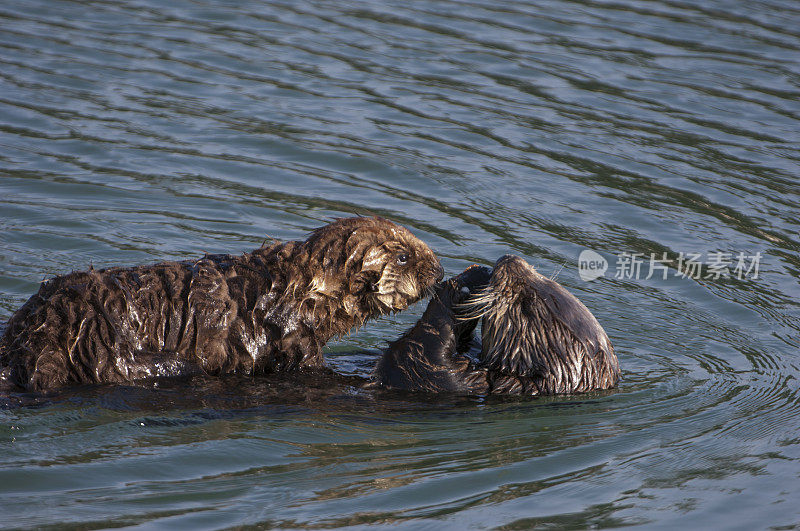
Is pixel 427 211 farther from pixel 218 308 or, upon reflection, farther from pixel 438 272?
pixel 218 308

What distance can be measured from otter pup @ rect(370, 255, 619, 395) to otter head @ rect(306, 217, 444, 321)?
157mm

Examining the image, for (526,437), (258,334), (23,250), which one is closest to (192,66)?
(23,250)

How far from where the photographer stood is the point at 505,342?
5.66 m

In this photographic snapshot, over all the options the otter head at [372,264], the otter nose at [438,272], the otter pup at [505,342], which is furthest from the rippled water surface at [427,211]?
the otter nose at [438,272]

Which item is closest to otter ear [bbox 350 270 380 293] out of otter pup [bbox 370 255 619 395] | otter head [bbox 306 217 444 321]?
otter head [bbox 306 217 444 321]

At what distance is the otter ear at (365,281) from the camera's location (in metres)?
5.51

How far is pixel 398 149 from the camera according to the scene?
969cm

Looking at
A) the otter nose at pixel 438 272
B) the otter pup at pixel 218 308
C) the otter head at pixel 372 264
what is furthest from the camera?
the otter nose at pixel 438 272

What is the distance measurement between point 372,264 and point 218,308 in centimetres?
87

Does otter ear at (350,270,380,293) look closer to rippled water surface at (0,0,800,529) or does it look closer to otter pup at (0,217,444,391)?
otter pup at (0,217,444,391)

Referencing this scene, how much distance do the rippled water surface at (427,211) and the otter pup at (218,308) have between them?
170mm

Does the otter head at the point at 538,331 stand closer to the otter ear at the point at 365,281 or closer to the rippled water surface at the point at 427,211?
the rippled water surface at the point at 427,211

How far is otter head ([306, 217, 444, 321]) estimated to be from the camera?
549 cm

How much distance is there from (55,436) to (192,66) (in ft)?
23.3
